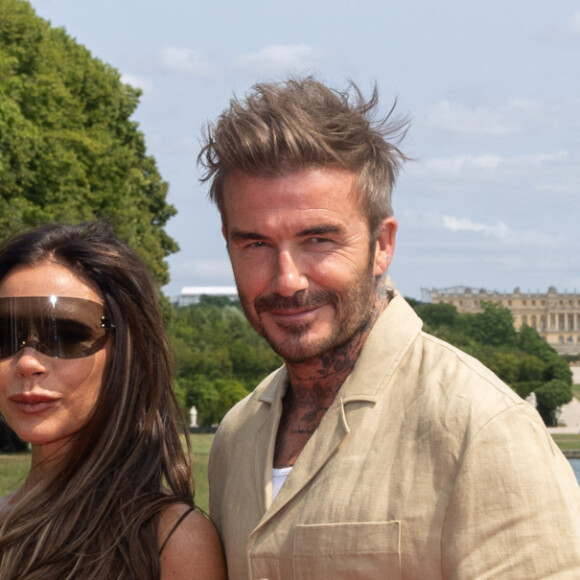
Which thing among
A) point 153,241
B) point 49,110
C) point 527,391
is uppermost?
point 49,110

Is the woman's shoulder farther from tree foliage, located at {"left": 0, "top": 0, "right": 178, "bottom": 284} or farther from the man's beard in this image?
tree foliage, located at {"left": 0, "top": 0, "right": 178, "bottom": 284}

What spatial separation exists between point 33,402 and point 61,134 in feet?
90.3

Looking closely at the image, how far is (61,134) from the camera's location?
30.6 metres

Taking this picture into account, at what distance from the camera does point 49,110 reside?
30578 mm

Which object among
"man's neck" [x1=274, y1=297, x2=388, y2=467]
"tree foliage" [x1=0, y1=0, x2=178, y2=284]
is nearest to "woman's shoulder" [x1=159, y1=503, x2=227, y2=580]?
"man's neck" [x1=274, y1=297, x2=388, y2=467]

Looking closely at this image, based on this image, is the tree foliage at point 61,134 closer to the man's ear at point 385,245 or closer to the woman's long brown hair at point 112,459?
the woman's long brown hair at point 112,459

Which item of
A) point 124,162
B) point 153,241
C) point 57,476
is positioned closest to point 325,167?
point 57,476

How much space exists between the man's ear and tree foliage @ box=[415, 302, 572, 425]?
65213mm

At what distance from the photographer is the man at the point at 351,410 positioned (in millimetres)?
3143

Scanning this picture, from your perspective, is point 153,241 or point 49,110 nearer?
point 49,110

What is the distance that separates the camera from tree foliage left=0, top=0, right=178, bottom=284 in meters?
27.0

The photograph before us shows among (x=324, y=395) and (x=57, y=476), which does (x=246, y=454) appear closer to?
(x=324, y=395)

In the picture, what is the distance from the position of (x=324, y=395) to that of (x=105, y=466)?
0.73 metres

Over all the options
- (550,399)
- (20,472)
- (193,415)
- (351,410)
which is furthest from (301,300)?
(550,399)
